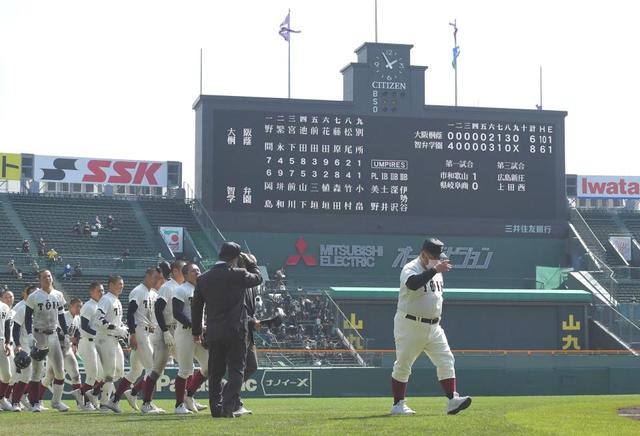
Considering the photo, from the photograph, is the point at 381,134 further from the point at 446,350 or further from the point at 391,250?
the point at 446,350

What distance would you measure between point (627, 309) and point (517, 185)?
572 centimetres

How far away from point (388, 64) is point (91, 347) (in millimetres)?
22520

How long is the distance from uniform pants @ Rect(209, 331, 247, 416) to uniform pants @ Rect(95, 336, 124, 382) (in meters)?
4.57

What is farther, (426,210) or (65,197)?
(65,197)

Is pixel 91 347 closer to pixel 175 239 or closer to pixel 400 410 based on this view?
pixel 400 410

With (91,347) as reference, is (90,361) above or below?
below

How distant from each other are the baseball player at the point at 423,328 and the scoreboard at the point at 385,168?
24.5 m

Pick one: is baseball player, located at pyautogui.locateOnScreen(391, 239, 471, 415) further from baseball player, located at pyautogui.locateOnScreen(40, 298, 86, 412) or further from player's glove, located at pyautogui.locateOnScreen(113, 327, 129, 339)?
baseball player, located at pyautogui.locateOnScreen(40, 298, 86, 412)

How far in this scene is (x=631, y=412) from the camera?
56.0ft

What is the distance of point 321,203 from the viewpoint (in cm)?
3906

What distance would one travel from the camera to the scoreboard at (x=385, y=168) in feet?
126

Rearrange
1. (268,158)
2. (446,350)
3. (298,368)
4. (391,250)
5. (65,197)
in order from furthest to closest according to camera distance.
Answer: (65,197)
(391,250)
(268,158)
(298,368)
(446,350)

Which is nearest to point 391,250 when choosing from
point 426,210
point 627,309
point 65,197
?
point 426,210

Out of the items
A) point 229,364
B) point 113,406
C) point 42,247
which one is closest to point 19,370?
point 113,406
